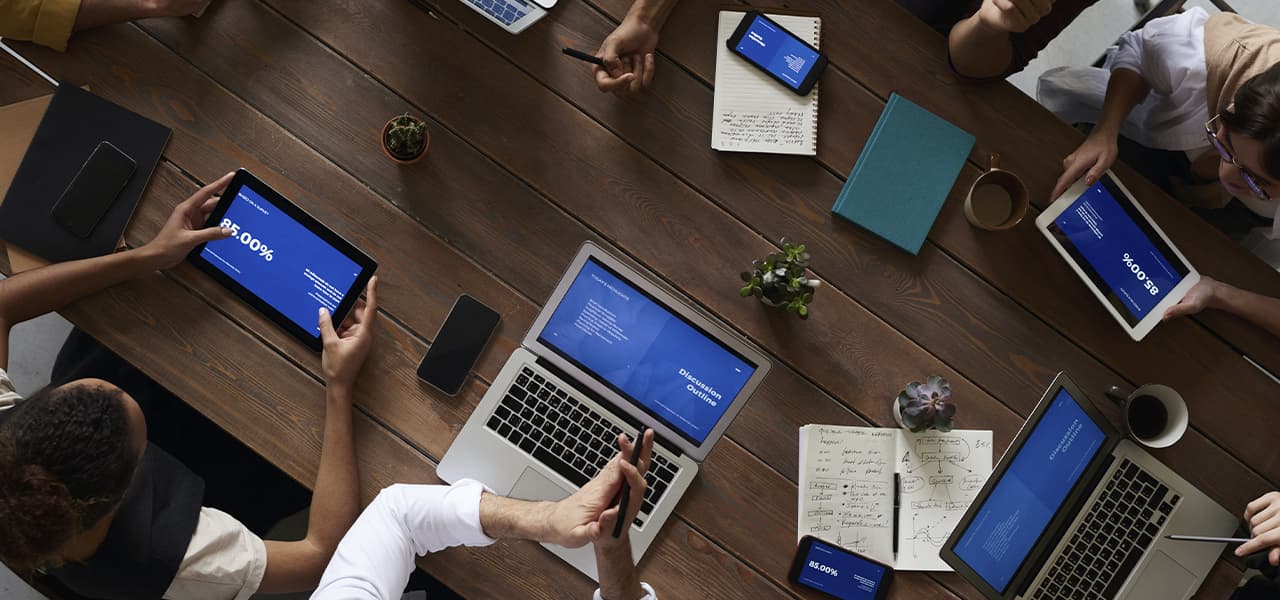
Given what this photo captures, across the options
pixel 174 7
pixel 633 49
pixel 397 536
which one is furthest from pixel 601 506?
pixel 174 7

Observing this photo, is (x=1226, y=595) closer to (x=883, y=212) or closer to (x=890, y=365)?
(x=890, y=365)

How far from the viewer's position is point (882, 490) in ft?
4.96

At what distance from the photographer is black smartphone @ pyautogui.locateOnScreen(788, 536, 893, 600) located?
1.48 metres

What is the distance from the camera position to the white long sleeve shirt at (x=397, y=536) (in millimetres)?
1357

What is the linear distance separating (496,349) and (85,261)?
71cm

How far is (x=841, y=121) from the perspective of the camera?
157 centimetres

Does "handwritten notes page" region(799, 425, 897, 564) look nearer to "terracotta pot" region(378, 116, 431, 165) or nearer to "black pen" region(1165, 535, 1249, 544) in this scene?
"black pen" region(1165, 535, 1249, 544)

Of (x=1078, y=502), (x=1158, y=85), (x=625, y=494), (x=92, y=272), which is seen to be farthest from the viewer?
(x=1158, y=85)

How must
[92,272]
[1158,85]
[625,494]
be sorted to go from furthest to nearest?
1. [1158,85]
2. [92,272]
3. [625,494]

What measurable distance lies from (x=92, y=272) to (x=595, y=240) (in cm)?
86

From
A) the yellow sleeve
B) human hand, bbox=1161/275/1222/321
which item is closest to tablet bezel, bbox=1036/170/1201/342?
human hand, bbox=1161/275/1222/321

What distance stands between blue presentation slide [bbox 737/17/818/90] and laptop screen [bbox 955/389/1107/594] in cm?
74

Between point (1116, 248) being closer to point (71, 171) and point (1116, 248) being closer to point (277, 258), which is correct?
point (277, 258)

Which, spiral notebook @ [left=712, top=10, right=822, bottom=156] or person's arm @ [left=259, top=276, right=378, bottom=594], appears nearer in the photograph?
person's arm @ [left=259, top=276, right=378, bottom=594]
